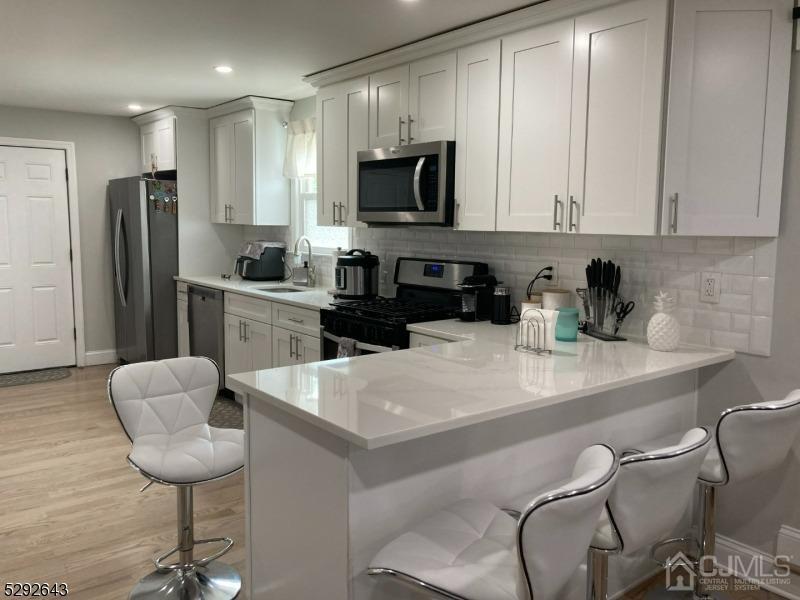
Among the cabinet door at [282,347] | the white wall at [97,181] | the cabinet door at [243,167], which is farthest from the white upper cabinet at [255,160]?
the white wall at [97,181]

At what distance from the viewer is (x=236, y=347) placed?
4984 mm

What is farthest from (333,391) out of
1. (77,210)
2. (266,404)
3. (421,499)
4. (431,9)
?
(77,210)

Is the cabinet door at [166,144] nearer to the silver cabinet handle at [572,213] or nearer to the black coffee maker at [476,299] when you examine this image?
the black coffee maker at [476,299]

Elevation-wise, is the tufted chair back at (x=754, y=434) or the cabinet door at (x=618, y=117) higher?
the cabinet door at (x=618, y=117)

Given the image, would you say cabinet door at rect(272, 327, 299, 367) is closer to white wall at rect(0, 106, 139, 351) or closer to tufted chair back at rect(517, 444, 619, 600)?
white wall at rect(0, 106, 139, 351)

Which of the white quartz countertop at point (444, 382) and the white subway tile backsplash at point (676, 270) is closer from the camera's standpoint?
the white quartz countertop at point (444, 382)

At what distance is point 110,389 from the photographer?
2.45m

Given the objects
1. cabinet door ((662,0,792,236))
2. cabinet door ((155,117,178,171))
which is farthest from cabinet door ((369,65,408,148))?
cabinet door ((155,117,178,171))

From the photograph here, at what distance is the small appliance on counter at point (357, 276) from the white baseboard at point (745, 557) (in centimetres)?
240

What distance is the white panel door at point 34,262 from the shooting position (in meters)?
5.94

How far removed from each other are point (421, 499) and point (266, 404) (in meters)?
0.56

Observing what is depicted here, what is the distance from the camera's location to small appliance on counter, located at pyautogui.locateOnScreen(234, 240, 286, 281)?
17.8 feet

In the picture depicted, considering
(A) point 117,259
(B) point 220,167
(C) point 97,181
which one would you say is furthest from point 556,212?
(C) point 97,181

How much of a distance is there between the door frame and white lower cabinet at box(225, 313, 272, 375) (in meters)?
2.11
